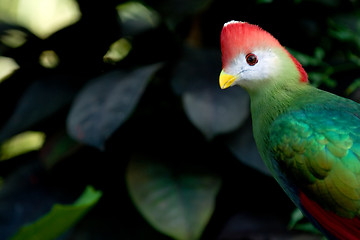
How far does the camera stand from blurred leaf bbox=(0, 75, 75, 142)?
215 cm

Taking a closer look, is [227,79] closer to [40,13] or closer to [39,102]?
[39,102]

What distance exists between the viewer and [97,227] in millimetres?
2211

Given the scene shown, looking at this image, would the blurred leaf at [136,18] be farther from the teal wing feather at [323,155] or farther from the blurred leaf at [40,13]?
the teal wing feather at [323,155]

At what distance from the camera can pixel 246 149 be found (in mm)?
1983

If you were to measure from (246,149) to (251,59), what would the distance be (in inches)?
30.0

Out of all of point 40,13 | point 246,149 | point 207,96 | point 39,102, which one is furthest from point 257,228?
point 40,13

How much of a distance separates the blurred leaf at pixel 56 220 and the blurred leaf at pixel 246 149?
0.63m

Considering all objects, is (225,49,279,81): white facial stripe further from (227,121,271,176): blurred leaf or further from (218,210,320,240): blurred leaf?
(218,210,320,240): blurred leaf

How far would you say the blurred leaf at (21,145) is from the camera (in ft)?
8.21

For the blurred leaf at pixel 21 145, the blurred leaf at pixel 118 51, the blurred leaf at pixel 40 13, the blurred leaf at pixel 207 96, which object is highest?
the blurred leaf at pixel 118 51

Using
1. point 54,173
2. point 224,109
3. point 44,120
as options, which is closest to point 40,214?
point 54,173

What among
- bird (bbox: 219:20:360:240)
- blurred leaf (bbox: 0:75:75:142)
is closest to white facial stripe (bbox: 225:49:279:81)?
bird (bbox: 219:20:360:240)

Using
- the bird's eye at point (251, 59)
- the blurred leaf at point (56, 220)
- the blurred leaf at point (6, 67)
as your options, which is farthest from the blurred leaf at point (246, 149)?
the blurred leaf at point (6, 67)

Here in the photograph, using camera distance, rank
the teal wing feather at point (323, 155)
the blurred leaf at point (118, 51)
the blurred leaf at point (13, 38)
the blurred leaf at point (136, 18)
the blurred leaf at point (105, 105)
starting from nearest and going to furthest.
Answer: the teal wing feather at point (323, 155) → the blurred leaf at point (105, 105) → the blurred leaf at point (118, 51) → the blurred leaf at point (136, 18) → the blurred leaf at point (13, 38)
